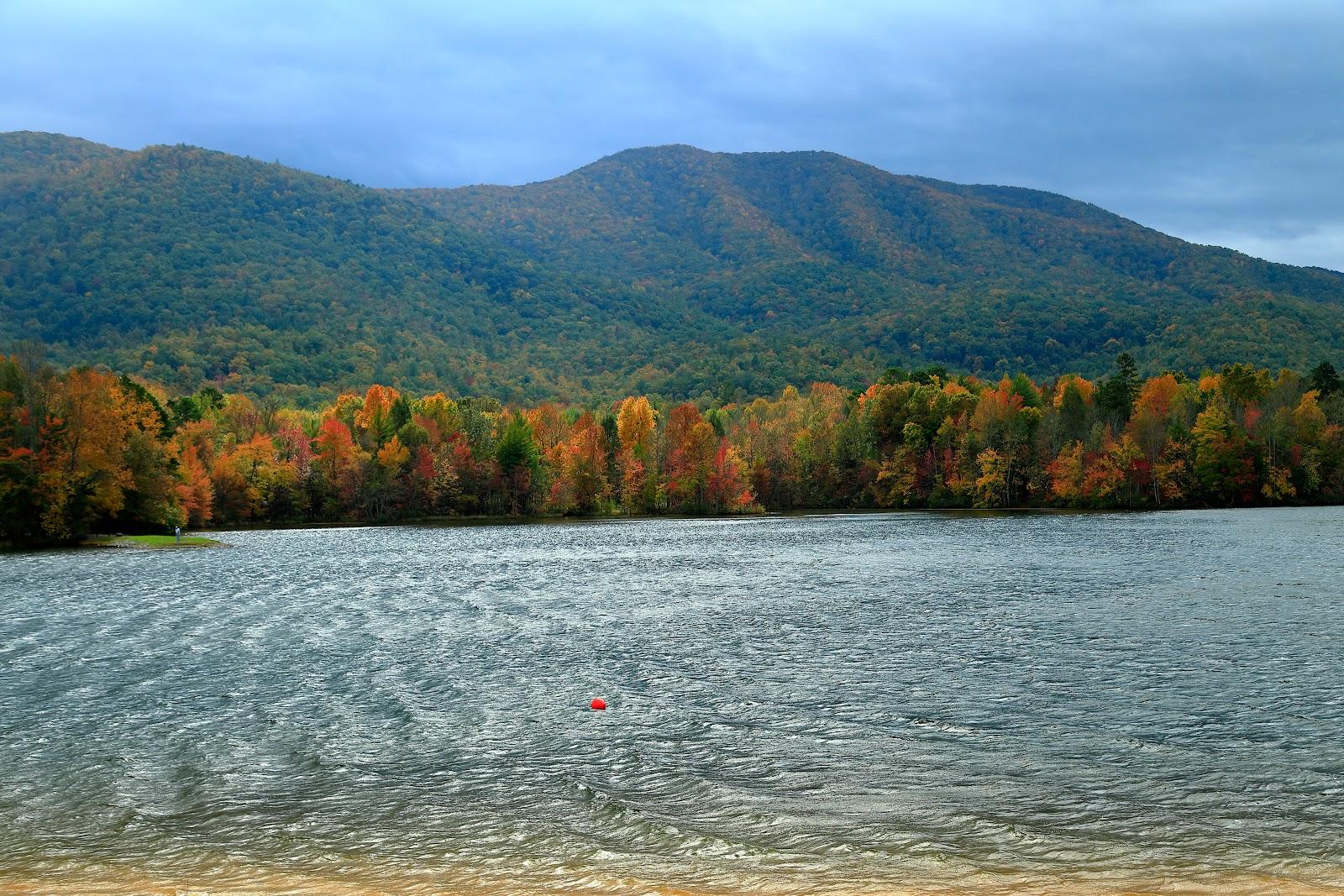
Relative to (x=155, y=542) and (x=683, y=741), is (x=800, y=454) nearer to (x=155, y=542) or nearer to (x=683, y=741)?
(x=155, y=542)

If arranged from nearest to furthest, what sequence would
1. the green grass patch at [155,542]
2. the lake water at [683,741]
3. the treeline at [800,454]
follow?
the lake water at [683,741], the green grass patch at [155,542], the treeline at [800,454]

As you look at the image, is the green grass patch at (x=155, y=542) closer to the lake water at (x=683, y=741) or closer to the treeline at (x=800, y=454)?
the treeline at (x=800, y=454)

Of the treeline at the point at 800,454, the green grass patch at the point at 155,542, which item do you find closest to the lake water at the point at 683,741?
the green grass patch at the point at 155,542

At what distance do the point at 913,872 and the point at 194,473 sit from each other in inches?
Answer: 4355

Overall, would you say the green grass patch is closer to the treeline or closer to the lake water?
the treeline

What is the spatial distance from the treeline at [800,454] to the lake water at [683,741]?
7793 centimetres

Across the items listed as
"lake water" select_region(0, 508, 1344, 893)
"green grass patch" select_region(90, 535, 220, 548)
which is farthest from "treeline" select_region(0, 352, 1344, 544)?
"lake water" select_region(0, 508, 1344, 893)

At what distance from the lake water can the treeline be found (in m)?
77.9

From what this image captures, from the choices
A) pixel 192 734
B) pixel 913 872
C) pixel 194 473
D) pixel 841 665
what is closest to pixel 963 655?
pixel 841 665

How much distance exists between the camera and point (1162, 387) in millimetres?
151125

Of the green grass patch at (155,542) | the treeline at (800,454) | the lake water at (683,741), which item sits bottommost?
the green grass patch at (155,542)

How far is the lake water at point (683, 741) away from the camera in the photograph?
14172 mm

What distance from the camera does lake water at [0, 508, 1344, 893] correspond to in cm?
1417

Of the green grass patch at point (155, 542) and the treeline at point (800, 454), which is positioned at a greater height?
the treeline at point (800, 454)
